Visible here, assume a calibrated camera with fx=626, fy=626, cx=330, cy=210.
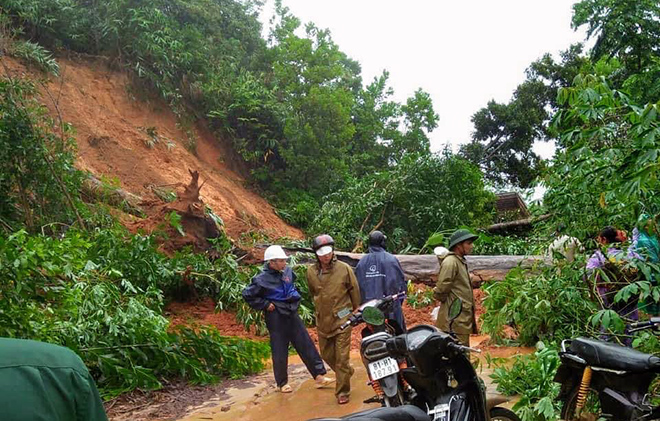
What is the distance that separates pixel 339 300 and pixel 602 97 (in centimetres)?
306

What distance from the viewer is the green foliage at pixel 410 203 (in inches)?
598

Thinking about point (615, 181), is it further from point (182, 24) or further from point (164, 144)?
point (182, 24)

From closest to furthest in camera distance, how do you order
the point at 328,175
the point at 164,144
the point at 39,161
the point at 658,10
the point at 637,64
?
1. the point at 39,161
2. the point at 658,10
3. the point at 637,64
4. the point at 164,144
5. the point at 328,175

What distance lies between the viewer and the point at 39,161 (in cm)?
982

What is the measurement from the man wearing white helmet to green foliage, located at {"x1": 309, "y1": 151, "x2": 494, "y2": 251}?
7.79 meters

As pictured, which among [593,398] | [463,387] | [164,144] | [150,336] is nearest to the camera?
[463,387]

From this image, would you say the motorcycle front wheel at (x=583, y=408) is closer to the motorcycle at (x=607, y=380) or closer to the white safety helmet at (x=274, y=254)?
the motorcycle at (x=607, y=380)

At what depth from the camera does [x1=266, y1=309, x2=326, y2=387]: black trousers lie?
6.79m

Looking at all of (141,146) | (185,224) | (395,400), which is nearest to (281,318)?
(395,400)

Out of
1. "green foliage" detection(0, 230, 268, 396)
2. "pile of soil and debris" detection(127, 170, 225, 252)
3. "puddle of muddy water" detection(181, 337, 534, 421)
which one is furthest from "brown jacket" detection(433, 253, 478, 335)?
"pile of soil and debris" detection(127, 170, 225, 252)

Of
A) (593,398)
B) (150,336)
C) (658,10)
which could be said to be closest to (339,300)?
(150,336)

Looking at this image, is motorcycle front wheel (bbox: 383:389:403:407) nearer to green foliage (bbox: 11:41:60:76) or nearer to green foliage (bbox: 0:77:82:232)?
green foliage (bbox: 0:77:82:232)

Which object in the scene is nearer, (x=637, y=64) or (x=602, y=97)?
(x=602, y=97)

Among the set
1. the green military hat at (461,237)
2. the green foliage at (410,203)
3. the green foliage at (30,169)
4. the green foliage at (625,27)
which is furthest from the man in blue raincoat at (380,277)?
the green foliage at (625,27)
